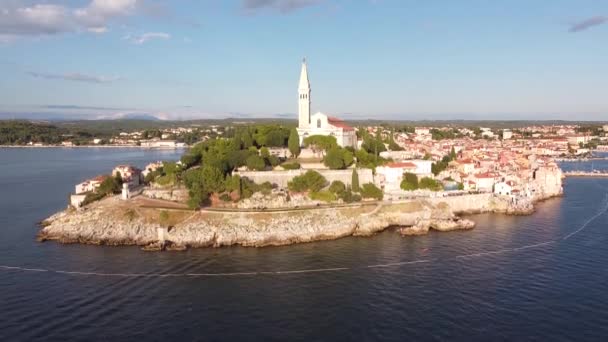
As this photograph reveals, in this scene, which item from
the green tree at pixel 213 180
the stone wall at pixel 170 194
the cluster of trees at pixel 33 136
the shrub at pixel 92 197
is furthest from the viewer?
the cluster of trees at pixel 33 136

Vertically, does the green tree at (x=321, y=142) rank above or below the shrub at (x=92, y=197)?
above

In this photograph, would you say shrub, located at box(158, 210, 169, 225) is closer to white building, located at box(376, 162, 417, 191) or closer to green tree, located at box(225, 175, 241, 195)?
green tree, located at box(225, 175, 241, 195)

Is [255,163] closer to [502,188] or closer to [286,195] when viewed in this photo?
[286,195]

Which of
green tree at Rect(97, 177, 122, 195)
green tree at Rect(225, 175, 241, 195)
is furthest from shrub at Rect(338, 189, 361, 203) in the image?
green tree at Rect(97, 177, 122, 195)

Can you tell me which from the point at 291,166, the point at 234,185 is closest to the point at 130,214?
the point at 234,185

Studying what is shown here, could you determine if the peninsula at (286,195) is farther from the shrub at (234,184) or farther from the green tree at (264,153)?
the green tree at (264,153)

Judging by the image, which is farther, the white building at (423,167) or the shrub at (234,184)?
the white building at (423,167)

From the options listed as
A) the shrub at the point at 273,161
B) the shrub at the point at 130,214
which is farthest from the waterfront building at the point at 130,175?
the shrub at the point at 273,161
